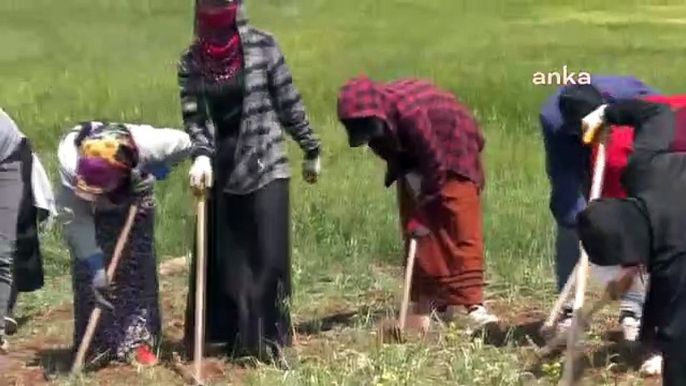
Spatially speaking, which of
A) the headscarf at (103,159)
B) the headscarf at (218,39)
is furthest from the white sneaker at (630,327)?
the headscarf at (103,159)

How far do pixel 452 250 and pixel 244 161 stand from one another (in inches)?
47.8

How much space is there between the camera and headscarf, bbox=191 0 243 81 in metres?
6.86

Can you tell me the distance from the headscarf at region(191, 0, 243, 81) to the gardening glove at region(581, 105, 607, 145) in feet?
5.07

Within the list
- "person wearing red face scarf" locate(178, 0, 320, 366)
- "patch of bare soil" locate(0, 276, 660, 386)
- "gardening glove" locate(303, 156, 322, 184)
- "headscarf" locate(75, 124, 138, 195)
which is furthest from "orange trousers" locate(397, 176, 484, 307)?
"headscarf" locate(75, 124, 138, 195)

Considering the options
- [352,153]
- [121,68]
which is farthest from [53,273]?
[121,68]

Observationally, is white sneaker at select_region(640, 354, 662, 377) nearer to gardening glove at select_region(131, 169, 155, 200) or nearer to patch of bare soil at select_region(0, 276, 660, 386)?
patch of bare soil at select_region(0, 276, 660, 386)

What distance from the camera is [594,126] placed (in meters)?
6.40

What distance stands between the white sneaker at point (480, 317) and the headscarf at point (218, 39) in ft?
5.48

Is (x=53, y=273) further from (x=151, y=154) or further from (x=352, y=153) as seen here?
(x=352, y=153)

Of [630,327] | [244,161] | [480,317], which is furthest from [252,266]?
[630,327]

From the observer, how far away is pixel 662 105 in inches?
227

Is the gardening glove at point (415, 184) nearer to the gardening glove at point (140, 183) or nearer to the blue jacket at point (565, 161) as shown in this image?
the blue jacket at point (565, 161)

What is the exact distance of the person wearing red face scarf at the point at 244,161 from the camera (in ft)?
22.7

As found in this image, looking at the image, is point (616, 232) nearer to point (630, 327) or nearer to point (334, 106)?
point (630, 327)
